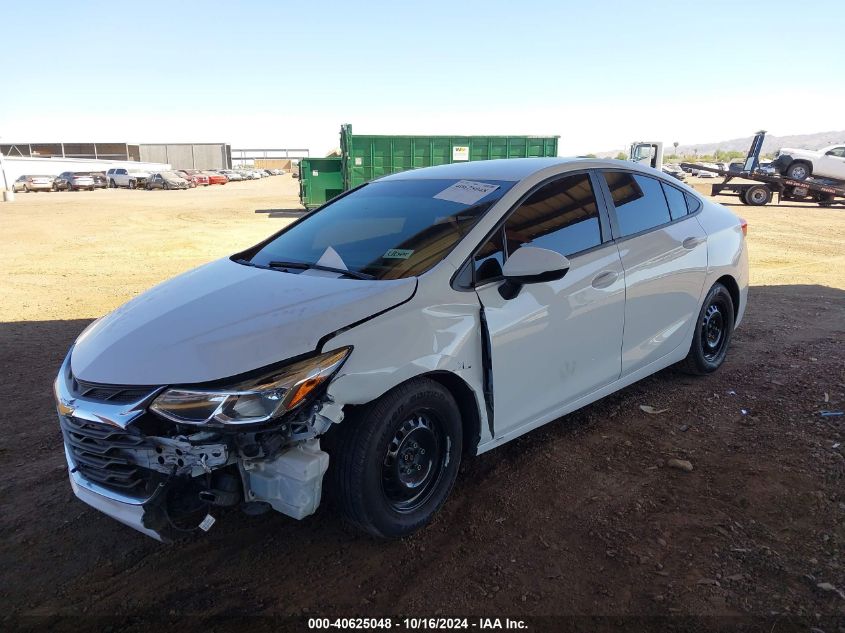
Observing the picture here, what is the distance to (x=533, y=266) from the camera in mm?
2877

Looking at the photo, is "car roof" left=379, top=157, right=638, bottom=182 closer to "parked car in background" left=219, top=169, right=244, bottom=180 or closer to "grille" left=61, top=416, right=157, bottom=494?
"grille" left=61, top=416, right=157, bottom=494

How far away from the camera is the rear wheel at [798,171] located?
23750 mm

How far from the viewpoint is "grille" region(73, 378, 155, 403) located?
2.36 meters

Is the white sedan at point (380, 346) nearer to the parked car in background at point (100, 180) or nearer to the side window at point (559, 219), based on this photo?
the side window at point (559, 219)

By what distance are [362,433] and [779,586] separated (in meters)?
1.82

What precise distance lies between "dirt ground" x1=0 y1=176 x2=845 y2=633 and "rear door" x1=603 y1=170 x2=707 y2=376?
0.55 metres

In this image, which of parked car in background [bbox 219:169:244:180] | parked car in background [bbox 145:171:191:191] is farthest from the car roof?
parked car in background [bbox 219:169:244:180]

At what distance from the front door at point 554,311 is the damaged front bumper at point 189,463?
1024 millimetres

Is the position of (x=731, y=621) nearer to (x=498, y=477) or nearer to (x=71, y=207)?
(x=498, y=477)

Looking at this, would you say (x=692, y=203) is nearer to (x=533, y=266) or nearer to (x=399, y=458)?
(x=533, y=266)

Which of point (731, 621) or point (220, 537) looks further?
point (220, 537)

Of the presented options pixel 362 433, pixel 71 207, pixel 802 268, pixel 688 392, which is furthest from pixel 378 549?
pixel 71 207

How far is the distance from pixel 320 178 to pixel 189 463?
64.9 ft

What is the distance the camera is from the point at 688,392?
452 cm
